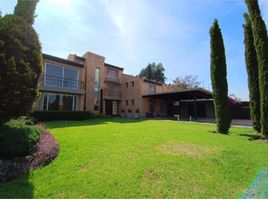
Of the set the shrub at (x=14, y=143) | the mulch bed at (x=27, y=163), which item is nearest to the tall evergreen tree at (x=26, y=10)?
the shrub at (x=14, y=143)

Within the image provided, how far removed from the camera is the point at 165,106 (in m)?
33.8

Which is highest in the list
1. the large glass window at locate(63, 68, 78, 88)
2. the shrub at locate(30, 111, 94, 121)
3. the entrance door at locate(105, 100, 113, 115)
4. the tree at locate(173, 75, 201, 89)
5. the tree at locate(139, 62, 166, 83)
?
the tree at locate(139, 62, 166, 83)

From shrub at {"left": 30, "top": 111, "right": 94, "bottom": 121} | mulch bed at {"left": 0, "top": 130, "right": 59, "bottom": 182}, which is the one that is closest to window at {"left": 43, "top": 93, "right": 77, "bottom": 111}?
shrub at {"left": 30, "top": 111, "right": 94, "bottom": 121}

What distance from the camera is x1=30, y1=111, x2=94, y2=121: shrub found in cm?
1636

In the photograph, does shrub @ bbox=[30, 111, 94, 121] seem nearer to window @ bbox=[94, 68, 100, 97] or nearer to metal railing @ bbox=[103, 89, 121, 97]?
window @ bbox=[94, 68, 100, 97]

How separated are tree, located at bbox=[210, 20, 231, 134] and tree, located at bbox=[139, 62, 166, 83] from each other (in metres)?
42.7

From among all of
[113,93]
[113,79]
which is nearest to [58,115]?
[113,93]

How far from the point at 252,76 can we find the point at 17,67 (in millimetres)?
13844

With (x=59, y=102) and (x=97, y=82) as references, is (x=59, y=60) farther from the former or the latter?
(x=97, y=82)

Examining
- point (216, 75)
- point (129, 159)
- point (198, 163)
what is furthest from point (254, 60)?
point (129, 159)

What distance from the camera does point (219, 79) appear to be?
503 inches

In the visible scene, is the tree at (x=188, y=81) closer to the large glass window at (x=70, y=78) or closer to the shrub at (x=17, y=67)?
the large glass window at (x=70, y=78)

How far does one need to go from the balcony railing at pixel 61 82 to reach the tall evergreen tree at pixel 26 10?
12.7 meters

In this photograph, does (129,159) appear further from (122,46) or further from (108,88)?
(108,88)
